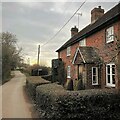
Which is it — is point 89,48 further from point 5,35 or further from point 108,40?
point 5,35

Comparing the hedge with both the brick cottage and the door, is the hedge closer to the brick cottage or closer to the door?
the brick cottage

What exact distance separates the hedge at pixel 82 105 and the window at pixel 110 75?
20.0ft

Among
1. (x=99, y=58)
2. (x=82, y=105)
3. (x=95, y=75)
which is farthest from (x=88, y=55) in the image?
(x=82, y=105)

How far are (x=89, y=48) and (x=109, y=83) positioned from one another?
4.11 metres

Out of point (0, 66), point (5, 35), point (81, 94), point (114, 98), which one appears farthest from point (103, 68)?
point (5, 35)

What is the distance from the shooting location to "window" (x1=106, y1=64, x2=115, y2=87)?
628 inches

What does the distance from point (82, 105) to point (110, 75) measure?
316 inches

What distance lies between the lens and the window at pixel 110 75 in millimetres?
15953

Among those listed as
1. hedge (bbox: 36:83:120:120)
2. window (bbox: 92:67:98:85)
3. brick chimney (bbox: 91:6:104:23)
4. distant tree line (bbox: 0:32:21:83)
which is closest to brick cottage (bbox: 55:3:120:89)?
window (bbox: 92:67:98:85)

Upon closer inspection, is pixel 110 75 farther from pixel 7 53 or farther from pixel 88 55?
pixel 7 53

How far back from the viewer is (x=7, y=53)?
37.8 m

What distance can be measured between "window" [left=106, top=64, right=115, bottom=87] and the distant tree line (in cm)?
2361

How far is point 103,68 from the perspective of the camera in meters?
17.4

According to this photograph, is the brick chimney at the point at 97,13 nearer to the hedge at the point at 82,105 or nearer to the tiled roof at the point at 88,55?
the tiled roof at the point at 88,55
